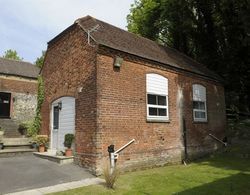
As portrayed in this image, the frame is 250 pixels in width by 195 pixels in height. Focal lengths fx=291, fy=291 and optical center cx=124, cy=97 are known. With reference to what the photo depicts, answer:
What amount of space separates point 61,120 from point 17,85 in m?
15.2

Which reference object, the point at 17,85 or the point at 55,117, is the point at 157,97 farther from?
the point at 17,85

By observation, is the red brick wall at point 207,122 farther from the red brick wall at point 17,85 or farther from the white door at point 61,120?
the red brick wall at point 17,85

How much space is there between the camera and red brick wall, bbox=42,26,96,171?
38.8 ft

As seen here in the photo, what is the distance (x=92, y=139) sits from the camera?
453 inches

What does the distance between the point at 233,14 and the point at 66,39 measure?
1472cm

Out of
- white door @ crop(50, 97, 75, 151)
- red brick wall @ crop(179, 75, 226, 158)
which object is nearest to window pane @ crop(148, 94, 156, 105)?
red brick wall @ crop(179, 75, 226, 158)

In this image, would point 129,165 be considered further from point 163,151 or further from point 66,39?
point 66,39

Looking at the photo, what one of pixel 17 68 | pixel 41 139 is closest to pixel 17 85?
pixel 17 68

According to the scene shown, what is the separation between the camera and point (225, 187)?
31.1 ft

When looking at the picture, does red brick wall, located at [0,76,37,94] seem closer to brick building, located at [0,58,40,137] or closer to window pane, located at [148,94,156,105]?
brick building, located at [0,58,40,137]

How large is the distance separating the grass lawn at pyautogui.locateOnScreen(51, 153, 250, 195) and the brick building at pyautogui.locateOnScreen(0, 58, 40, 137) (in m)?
16.9

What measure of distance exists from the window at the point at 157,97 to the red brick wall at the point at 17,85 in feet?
56.7

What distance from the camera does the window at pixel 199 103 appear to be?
17.1 m

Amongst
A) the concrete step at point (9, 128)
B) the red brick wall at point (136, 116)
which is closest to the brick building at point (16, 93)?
the concrete step at point (9, 128)
